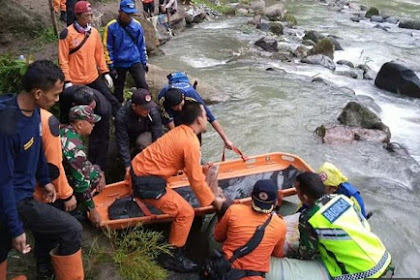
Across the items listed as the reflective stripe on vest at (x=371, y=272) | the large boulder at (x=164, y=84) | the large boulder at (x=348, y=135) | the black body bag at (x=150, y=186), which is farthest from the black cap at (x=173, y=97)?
the large boulder at (x=348, y=135)

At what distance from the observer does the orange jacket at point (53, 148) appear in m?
3.20

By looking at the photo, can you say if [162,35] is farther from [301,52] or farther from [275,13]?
[275,13]

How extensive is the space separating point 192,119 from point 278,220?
1323 millimetres

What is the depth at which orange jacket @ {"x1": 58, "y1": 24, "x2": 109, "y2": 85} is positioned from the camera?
17.6ft

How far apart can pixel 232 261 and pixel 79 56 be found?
337 centimetres

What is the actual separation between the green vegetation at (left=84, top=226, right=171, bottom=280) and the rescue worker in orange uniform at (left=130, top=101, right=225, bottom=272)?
0.52 ft

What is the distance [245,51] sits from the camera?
50.5 ft

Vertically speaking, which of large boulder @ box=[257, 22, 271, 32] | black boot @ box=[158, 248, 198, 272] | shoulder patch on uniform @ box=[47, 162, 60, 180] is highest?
shoulder patch on uniform @ box=[47, 162, 60, 180]

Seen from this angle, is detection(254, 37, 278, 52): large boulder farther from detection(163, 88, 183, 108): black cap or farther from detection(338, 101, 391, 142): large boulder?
detection(163, 88, 183, 108): black cap

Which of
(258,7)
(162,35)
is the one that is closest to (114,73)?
(162,35)

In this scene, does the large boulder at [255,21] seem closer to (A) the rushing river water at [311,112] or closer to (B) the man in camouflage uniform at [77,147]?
(A) the rushing river water at [311,112]

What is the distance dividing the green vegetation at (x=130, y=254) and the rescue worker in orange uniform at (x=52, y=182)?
420 millimetres

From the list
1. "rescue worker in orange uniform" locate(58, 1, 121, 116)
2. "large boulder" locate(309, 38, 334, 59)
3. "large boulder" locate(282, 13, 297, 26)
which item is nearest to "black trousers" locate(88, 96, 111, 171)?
"rescue worker in orange uniform" locate(58, 1, 121, 116)

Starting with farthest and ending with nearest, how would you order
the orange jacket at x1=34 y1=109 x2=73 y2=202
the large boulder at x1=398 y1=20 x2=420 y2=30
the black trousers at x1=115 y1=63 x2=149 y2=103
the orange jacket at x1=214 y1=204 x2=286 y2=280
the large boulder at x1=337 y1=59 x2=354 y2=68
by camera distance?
the large boulder at x1=398 y1=20 x2=420 y2=30
the large boulder at x1=337 y1=59 x2=354 y2=68
the black trousers at x1=115 y1=63 x2=149 y2=103
the orange jacket at x1=214 y1=204 x2=286 y2=280
the orange jacket at x1=34 y1=109 x2=73 y2=202
